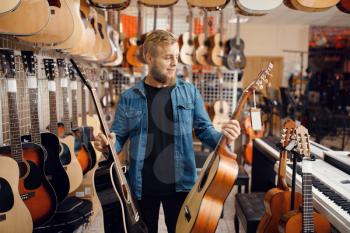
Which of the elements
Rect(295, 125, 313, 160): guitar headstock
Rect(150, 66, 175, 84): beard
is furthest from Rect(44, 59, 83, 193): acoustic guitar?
Rect(295, 125, 313, 160): guitar headstock

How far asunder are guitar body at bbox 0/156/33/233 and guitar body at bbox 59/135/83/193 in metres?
0.69

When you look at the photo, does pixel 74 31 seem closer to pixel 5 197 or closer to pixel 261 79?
pixel 5 197

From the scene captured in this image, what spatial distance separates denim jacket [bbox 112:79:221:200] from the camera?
5.87 ft

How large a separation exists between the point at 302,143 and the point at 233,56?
3.19 meters

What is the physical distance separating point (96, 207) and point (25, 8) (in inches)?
89.8

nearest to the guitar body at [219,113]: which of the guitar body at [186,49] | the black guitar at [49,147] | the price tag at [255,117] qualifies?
the guitar body at [186,49]

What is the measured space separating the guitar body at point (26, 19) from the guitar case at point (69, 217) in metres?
1.27

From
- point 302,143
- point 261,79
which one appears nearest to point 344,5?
point 302,143

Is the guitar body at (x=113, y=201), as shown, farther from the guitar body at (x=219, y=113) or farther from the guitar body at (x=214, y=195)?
the guitar body at (x=219, y=113)

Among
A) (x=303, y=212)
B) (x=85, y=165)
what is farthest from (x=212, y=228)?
(x=85, y=165)

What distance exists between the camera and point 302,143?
1813mm

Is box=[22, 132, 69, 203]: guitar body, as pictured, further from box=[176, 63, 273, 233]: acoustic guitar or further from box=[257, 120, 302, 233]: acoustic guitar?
box=[257, 120, 302, 233]: acoustic guitar

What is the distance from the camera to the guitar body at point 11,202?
1755 millimetres

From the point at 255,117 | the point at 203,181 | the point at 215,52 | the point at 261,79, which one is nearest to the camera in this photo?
the point at 255,117
